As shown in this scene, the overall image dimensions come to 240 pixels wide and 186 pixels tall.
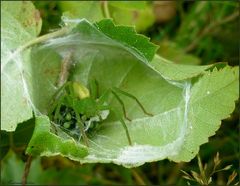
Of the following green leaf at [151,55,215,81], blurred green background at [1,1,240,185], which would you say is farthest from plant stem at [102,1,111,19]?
green leaf at [151,55,215,81]

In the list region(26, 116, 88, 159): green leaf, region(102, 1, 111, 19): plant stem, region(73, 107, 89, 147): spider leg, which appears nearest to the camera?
region(26, 116, 88, 159): green leaf

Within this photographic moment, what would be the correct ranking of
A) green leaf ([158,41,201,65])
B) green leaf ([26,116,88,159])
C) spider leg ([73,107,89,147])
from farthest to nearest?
green leaf ([158,41,201,65]) < spider leg ([73,107,89,147]) < green leaf ([26,116,88,159])

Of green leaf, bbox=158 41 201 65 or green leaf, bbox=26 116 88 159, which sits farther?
green leaf, bbox=158 41 201 65

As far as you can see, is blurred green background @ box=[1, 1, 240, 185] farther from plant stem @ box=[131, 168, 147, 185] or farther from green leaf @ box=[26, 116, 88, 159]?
green leaf @ box=[26, 116, 88, 159]

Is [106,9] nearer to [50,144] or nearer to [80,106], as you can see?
[80,106]

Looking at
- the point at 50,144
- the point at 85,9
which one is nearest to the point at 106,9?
the point at 85,9

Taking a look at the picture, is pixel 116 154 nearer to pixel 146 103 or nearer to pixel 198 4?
pixel 146 103

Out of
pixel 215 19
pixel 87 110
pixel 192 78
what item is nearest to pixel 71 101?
pixel 87 110

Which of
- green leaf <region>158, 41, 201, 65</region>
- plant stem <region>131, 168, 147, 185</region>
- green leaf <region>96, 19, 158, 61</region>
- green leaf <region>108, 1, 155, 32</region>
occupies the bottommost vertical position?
plant stem <region>131, 168, 147, 185</region>
